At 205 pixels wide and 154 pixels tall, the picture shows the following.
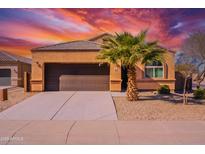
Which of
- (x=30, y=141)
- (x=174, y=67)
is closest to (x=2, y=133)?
(x=30, y=141)

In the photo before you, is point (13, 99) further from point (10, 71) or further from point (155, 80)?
point (10, 71)

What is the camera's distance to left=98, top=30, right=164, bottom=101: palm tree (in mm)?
15742

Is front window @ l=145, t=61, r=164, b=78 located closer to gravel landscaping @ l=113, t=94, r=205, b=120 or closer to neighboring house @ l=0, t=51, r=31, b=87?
gravel landscaping @ l=113, t=94, r=205, b=120

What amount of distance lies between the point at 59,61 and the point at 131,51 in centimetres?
932

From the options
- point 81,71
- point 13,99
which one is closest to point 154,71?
point 81,71

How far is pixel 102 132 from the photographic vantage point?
8.88 meters

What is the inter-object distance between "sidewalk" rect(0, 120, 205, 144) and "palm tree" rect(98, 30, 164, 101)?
607cm

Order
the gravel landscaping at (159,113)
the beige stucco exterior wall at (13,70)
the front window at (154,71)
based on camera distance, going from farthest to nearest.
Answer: the beige stucco exterior wall at (13,70) < the front window at (154,71) < the gravel landscaping at (159,113)

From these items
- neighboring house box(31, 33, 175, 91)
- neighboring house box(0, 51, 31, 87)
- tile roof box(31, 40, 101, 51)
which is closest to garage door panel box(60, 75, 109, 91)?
neighboring house box(31, 33, 175, 91)

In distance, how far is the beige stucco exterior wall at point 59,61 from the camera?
23.2m

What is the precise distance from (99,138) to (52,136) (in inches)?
55.0

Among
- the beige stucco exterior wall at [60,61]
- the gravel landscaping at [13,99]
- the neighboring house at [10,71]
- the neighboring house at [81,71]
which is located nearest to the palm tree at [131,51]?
the gravel landscaping at [13,99]

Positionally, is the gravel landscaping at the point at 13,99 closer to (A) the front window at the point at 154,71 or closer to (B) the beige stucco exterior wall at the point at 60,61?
(B) the beige stucco exterior wall at the point at 60,61

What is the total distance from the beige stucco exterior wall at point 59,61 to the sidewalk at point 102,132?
12.9 m
